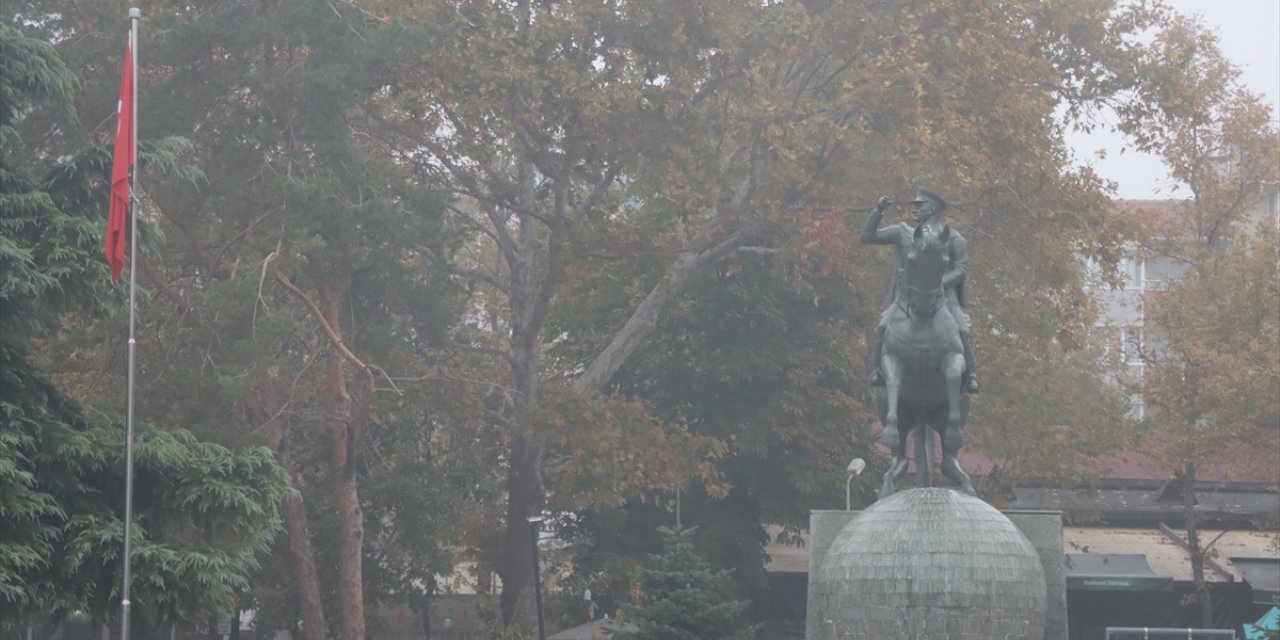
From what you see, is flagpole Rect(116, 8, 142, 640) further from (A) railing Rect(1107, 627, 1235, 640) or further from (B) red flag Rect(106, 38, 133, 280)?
(A) railing Rect(1107, 627, 1235, 640)

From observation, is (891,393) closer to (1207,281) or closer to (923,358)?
(923,358)

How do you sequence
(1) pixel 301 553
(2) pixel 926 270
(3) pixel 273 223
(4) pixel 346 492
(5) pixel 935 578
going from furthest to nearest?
(1) pixel 301 553 < (4) pixel 346 492 < (3) pixel 273 223 < (2) pixel 926 270 < (5) pixel 935 578

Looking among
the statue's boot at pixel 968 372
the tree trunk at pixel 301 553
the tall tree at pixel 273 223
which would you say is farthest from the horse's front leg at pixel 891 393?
the tree trunk at pixel 301 553

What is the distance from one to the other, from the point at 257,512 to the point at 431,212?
28.4ft

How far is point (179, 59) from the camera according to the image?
22531 millimetres

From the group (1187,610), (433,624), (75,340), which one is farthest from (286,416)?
(1187,610)

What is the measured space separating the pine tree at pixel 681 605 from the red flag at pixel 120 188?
7550mm

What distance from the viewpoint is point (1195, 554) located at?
31.2 meters

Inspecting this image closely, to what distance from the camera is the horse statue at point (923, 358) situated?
14305 mm

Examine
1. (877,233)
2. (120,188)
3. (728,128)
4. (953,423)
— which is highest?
(728,128)

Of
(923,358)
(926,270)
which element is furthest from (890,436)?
(926,270)

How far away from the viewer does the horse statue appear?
1430 centimetres

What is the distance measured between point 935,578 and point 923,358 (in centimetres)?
228

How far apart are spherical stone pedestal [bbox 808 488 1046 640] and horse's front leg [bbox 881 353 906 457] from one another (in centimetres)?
97
